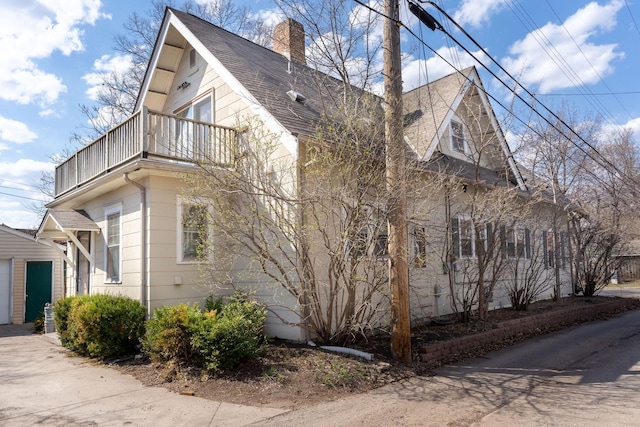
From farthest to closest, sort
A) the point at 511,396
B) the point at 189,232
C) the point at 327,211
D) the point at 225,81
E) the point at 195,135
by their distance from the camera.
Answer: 1. the point at 225,81
2. the point at 195,135
3. the point at 189,232
4. the point at 327,211
5. the point at 511,396

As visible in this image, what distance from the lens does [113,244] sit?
1046 centimetres

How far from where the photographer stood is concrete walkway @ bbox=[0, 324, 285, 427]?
17.2 feet

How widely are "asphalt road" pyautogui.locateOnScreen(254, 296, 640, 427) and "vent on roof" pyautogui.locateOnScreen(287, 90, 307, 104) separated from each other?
657 centimetres

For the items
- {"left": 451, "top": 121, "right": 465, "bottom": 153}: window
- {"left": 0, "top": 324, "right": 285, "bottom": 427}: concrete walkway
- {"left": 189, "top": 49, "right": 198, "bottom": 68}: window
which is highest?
{"left": 189, "top": 49, "right": 198, "bottom": 68}: window

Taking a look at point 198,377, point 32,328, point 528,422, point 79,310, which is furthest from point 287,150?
point 32,328

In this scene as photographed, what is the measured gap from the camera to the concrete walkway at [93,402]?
5250mm

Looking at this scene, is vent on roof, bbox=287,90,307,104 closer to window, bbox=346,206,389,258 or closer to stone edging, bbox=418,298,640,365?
window, bbox=346,206,389,258

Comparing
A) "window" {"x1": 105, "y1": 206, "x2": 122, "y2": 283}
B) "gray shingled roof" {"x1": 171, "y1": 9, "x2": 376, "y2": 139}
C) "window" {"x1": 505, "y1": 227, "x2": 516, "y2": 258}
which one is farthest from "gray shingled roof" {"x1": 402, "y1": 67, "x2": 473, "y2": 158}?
"window" {"x1": 105, "y1": 206, "x2": 122, "y2": 283}

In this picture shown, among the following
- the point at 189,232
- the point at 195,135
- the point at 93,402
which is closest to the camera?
the point at 93,402

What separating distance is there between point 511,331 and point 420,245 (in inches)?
114

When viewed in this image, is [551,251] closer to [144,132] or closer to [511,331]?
[511,331]

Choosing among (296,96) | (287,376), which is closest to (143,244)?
(287,376)

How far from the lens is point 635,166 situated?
2958cm

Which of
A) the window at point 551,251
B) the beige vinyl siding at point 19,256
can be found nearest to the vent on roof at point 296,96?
the window at point 551,251
